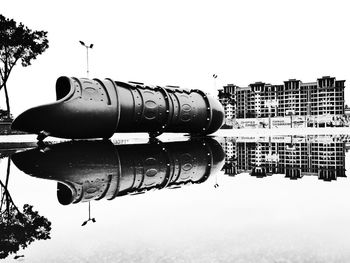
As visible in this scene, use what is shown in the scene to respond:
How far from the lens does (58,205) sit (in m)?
3.29

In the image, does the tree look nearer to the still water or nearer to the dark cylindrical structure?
the dark cylindrical structure

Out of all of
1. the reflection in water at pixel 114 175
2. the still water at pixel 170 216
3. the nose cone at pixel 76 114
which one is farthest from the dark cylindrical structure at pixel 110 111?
the still water at pixel 170 216

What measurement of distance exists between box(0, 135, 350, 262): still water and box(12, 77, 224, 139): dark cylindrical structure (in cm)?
468

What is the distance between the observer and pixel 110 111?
1037 cm

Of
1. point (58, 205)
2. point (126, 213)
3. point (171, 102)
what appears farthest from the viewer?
point (171, 102)

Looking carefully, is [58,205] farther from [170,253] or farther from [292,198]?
[292,198]

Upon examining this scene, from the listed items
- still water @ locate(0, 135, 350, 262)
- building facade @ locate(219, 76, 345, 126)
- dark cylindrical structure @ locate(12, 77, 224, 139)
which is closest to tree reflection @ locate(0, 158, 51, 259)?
still water @ locate(0, 135, 350, 262)

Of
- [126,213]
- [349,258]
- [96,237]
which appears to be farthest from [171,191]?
[349,258]

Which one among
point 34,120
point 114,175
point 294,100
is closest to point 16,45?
point 34,120

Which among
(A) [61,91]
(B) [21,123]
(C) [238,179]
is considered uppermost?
(A) [61,91]

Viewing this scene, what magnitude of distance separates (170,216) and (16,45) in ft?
84.6

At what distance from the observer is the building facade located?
517 ft

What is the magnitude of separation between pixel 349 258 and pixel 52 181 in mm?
3345

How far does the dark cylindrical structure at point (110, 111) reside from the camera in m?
9.85
